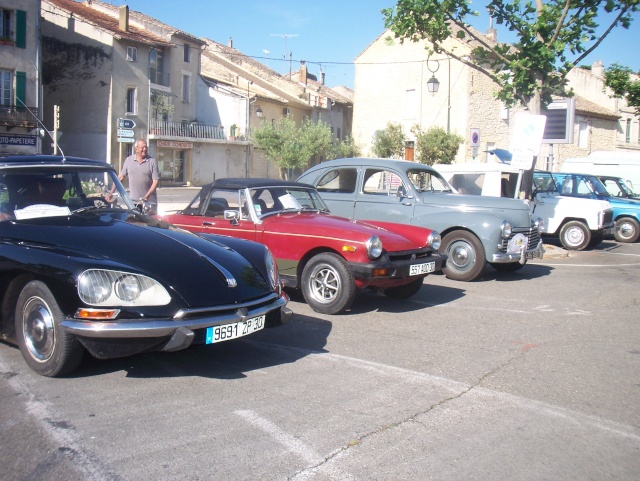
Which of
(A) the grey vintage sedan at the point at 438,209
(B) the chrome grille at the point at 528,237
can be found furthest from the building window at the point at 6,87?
(B) the chrome grille at the point at 528,237

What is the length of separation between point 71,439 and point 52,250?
1591 mm

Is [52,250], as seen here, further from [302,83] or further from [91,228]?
[302,83]

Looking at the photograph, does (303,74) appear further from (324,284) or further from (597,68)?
(324,284)

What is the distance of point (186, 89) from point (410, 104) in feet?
52.1

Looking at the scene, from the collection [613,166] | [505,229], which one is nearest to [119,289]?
[505,229]

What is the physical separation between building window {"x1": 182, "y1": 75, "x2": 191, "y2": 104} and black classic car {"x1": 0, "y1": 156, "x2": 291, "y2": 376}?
40.2 meters

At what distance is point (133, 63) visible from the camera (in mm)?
37906

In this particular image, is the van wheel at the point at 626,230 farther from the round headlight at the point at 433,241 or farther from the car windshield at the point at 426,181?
the round headlight at the point at 433,241

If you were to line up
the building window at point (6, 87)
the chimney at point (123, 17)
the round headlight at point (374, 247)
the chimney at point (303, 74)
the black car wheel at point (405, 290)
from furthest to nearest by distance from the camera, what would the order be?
the chimney at point (303, 74)
the chimney at point (123, 17)
the building window at point (6, 87)
the black car wheel at point (405, 290)
the round headlight at point (374, 247)

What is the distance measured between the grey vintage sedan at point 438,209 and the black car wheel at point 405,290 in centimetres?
207

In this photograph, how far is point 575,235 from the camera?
1516 cm

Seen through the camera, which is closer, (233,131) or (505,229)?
(505,229)

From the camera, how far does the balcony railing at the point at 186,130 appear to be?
40.5 metres

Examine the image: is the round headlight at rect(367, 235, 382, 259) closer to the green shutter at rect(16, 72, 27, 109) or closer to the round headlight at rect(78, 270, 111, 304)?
the round headlight at rect(78, 270, 111, 304)
